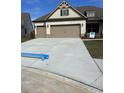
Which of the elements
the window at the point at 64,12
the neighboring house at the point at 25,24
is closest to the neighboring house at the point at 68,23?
the window at the point at 64,12

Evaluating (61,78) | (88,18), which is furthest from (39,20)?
(61,78)

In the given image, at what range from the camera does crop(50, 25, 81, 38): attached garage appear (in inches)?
857

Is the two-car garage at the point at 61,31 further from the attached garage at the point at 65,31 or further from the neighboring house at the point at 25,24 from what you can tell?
the neighboring house at the point at 25,24

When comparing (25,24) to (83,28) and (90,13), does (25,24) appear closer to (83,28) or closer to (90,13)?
(90,13)

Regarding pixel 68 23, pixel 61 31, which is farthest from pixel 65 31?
pixel 68 23

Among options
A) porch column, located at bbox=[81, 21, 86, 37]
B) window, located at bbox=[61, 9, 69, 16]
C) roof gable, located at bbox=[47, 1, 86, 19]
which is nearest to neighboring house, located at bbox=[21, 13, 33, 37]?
roof gable, located at bbox=[47, 1, 86, 19]

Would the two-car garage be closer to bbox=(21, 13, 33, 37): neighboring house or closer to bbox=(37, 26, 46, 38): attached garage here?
bbox=(37, 26, 46, 38): attached garage

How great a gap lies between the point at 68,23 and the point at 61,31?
4.99 ft

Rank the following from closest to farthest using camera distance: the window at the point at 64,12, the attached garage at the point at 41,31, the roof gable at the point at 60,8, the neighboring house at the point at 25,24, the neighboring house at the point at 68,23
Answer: the neighboring house at the point at 68,23
the roof gable at the point at 60,8
the window at the point at 64,12
the attached garage at the point at 41,31
the neighboring house at the point at 25,24

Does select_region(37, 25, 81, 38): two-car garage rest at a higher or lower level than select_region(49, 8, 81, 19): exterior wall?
lower

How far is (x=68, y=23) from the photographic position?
22000 millimetres

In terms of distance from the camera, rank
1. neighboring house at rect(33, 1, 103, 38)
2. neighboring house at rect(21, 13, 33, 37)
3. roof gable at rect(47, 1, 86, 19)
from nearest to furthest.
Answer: neighboring house at rect(33, 1, 103, 38) < roof gable at rect(47, 1, 86, 19) < neighboring house at rect(21, 13, 33, 37)

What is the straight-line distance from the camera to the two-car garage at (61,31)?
71.4 ft
